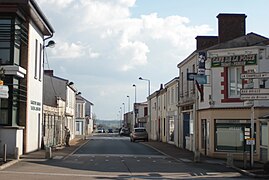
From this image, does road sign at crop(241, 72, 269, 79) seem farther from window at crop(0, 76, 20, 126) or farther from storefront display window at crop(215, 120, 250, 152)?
window at crop(0, 76, 20, 126)

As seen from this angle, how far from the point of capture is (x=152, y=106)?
65.4 metres

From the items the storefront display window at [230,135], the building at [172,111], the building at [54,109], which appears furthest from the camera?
the building at [172,111]

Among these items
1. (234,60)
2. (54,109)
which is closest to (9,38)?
(234,60)

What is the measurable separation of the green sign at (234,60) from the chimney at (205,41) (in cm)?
740

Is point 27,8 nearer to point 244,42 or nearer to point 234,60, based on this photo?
point 234,60

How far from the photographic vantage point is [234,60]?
28.7 metres

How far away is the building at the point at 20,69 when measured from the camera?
25578mm

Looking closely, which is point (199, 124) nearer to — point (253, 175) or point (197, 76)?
point (197, 76)

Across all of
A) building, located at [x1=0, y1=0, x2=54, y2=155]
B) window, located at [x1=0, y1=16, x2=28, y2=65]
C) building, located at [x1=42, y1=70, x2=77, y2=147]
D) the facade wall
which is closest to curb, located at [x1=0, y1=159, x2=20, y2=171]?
building, located at [x1=0, y1=0, x2=54, y2=155]

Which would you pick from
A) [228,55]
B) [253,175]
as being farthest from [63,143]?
[253,175]

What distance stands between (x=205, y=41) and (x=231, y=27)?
400 cm

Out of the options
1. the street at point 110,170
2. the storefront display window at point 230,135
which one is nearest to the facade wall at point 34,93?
the street at point 110,170

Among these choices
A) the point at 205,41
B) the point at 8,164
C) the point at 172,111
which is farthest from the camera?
the point at 172,111

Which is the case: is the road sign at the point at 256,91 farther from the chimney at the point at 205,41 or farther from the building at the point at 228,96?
the chimney at the point at 205,41
